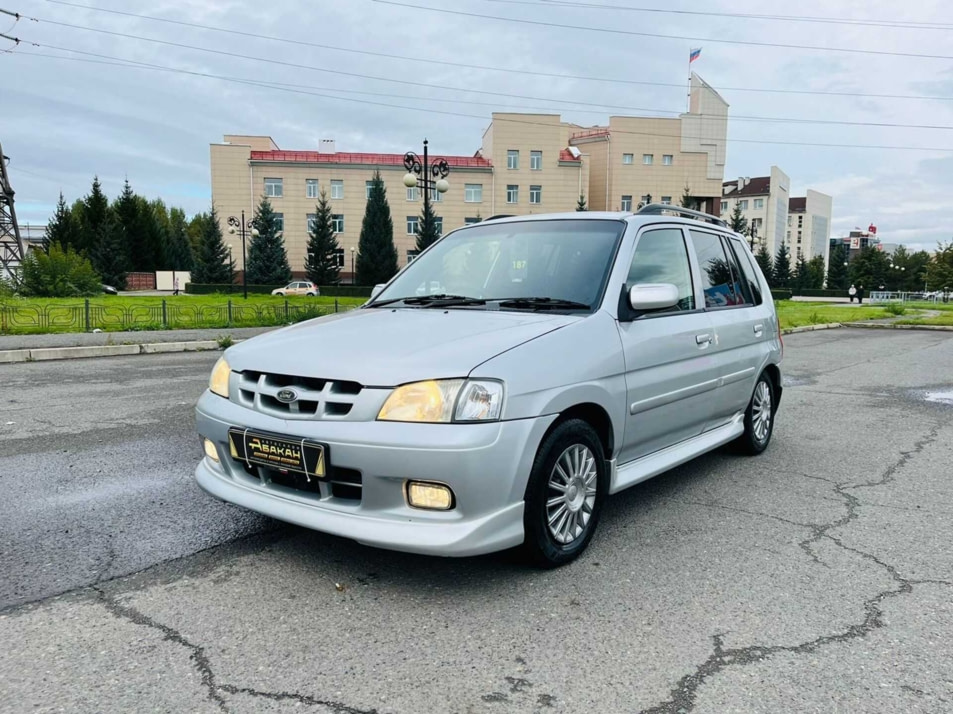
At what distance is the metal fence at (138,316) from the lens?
52.5 feet

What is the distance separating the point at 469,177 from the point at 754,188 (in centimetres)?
6709

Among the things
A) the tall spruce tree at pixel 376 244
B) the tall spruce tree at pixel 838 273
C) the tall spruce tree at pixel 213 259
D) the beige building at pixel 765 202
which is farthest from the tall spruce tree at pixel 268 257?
the tall spruce tree at pixel 838 273

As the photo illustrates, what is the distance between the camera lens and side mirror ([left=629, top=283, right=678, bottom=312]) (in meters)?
3.63

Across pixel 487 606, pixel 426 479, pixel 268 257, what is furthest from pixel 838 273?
pixel 426 479

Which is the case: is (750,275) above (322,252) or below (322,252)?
below

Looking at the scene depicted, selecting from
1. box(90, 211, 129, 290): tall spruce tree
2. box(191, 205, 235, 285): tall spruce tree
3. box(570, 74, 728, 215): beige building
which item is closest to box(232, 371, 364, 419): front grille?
box(191, 205, 235, 285): tall spruce tree

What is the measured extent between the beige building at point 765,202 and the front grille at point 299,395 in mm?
105251

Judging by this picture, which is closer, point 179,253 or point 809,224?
point 179,253

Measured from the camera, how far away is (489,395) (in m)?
2.88

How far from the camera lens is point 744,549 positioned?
3.63 meters

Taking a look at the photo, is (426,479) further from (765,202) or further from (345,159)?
(765,202)

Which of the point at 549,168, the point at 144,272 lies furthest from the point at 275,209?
the point at 549,168

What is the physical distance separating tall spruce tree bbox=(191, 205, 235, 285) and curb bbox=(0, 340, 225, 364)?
144ft

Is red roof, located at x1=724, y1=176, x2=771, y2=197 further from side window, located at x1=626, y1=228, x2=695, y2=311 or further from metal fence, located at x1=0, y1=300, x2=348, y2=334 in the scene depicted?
side window, located at x1=626, y1=228, x2=695, y2=311
